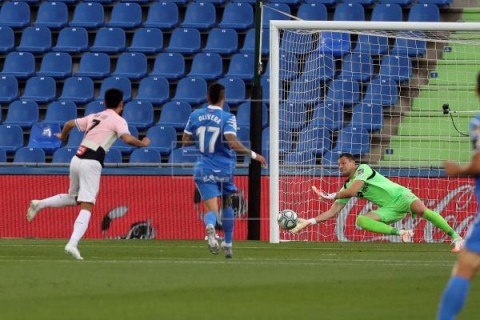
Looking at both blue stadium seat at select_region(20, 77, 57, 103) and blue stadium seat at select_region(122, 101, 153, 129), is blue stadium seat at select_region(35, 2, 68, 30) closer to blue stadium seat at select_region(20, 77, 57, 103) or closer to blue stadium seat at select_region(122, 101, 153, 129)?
blue stadium seat at select_region(20, 77, 57, 103)

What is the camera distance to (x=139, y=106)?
25.1m

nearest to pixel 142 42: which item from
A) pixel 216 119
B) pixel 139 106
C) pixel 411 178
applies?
pixel 139 106

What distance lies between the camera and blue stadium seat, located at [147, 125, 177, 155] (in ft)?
79.2

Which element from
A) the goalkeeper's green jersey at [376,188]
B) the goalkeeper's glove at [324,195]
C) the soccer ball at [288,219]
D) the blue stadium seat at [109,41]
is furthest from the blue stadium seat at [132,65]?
the goalkeeper's green jersey at [376,188]

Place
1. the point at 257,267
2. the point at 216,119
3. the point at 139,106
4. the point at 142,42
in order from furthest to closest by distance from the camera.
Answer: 1. the point at 142,42
2. the point at 139,106
3. the point at 216,119
4. the point at 257,267

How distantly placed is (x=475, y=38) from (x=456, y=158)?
7.50ft

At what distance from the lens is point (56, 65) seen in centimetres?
2681

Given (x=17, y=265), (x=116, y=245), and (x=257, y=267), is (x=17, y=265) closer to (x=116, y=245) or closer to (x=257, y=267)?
(x=257, y=267)

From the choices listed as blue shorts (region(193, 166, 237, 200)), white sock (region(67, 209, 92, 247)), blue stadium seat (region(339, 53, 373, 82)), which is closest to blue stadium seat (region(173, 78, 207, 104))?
blue stadium seat (region(339, 53, 373, 82))

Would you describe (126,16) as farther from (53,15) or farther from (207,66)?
(207,66)

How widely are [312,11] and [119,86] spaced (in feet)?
14.5

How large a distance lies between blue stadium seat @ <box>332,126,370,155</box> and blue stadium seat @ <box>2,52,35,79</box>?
300 inches

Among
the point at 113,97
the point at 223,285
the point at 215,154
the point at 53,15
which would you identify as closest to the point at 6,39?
the point at 53,15

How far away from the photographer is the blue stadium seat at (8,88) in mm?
26328
